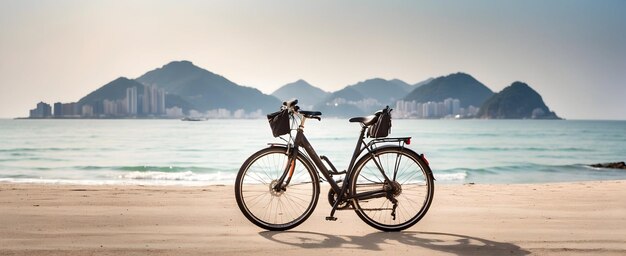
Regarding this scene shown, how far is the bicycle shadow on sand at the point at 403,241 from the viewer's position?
4.80 metres

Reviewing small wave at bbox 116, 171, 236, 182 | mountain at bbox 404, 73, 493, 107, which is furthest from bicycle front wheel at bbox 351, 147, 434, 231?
mountain at bbox 404, 73, 493, 107

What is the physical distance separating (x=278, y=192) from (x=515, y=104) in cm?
18239

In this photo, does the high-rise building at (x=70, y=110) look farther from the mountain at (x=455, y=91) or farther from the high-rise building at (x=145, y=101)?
the mountain at (x=455, y=91)

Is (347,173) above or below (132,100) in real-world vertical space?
below

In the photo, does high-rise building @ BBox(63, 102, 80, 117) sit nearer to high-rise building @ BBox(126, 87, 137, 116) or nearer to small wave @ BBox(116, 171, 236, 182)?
high-rise building @ BBox(126, 87, 137, 116)

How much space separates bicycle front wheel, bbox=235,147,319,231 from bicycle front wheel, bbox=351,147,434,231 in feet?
1.35

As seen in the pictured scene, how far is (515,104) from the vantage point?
178 meters

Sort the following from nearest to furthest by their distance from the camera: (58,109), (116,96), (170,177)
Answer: (170,177), (58,109), (116,96)

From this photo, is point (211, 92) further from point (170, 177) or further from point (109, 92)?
point (170, 177)

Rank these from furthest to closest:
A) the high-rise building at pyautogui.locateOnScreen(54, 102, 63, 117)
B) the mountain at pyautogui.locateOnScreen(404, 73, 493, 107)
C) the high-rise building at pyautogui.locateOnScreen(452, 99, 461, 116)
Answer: the mountain at pyautogui.locateOnScreen(404, 73, 493, 107) → the high-rise building at pyautogui.locateOnScreen(452, 99, 461, 116) → the high-rise building at pyautogui.locateOnScreen(54, 102, 63, 117)

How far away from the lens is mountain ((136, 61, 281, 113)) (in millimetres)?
174500

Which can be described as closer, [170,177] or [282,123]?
[282,123]

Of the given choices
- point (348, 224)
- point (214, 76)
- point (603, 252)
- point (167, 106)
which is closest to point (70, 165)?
point (348, 224)

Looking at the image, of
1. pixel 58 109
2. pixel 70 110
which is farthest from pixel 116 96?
pixel 58 109
